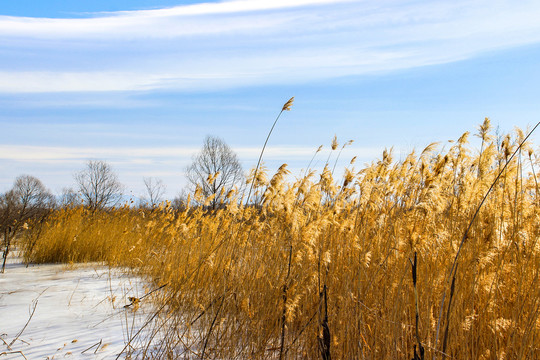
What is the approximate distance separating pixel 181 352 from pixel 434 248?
1.87 m

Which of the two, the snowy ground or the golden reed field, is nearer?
the golden reed field

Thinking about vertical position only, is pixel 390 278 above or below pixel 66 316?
above

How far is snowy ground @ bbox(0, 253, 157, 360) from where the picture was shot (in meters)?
2.75

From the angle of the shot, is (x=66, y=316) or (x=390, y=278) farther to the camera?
(x=66, y=316)

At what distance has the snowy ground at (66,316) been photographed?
2750 millimetres

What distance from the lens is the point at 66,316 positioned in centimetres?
347

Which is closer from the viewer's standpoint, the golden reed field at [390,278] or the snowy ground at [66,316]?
the golden reed field at [390,278]

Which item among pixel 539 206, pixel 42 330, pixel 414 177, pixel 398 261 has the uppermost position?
pixel 414 177

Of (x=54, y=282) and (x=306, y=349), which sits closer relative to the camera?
(x=306, y=349)

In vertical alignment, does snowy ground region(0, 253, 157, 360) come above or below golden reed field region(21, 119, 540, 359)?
below

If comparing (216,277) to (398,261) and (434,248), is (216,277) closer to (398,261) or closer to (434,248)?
(398,261)

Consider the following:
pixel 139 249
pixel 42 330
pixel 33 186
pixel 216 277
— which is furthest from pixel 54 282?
pixel 33 186

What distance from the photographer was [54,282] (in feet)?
15.8

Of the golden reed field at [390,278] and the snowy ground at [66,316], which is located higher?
the golden reed field at [390,278]
